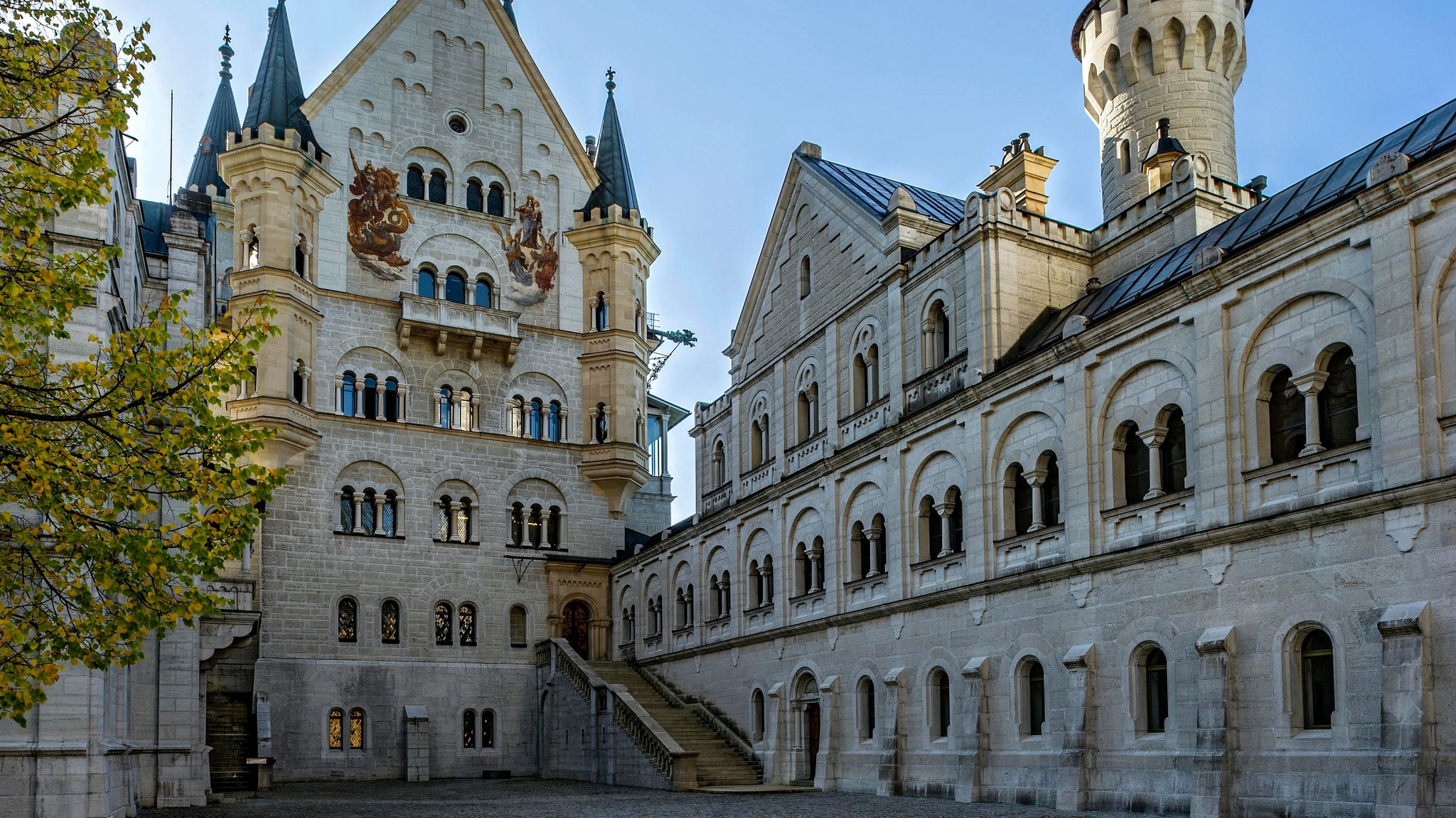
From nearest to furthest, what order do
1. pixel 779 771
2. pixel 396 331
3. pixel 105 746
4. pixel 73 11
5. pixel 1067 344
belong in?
pixel 73 11 → pixel 105 746 → pixel 1067 344 → pixel 779 771 → pixel 396 331

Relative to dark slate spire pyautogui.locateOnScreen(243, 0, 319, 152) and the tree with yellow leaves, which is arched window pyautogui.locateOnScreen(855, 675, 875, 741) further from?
dark slate spire pyautogui.locateOnScreen(243, 0, 319, 152)

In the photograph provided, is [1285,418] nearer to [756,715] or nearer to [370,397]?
[756,715]

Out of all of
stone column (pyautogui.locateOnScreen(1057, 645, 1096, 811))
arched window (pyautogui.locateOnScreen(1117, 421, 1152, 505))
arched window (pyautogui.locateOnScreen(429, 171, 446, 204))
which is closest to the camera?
stone column (pyautogui.locateOnScreen(1057, 645, 1096, 811))

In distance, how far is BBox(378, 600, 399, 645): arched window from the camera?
151 ft

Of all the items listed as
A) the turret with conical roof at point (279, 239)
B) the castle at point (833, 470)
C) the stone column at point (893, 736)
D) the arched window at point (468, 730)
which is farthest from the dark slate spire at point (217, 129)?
the stone column at point (893, 736)

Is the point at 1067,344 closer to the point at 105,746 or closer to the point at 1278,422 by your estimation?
the point at 1278,422

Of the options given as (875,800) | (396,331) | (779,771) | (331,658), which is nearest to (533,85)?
(396,331)

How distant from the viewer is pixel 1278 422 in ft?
71.9

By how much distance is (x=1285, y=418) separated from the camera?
21.8 metres

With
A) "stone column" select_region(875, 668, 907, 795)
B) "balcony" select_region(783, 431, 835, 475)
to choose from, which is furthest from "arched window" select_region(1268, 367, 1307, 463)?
"balcony" select_region(783, 431, 835, 475)

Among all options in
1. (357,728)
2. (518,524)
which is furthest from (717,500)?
(357,728)

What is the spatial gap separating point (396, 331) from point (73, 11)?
32344mm

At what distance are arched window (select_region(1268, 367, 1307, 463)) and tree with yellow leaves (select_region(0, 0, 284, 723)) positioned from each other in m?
15.5

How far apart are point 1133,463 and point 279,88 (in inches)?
1303
